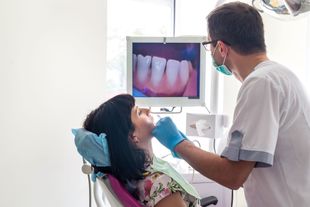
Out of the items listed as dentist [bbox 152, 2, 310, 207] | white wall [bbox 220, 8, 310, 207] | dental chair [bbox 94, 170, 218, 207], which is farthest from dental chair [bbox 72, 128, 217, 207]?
white wall [bbox 220, 8, 310, 207]

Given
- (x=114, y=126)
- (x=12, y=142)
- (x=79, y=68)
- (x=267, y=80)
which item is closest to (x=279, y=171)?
(x=267, y=80)

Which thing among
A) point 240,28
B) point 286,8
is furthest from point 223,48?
point 286,8

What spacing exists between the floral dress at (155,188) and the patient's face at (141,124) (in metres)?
0.14

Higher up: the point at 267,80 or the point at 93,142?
the point at 267,80

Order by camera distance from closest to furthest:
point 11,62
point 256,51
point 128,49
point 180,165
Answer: point 256,51 → point 11,62 → point 128,49 → point 180,165

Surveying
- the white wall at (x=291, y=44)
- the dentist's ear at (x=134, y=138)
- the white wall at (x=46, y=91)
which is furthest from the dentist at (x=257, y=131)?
the white wall at (x=291, y=44)

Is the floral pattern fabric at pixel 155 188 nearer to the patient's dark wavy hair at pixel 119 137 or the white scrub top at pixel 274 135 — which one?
the patient's dark wavy hair at pixel 119 137

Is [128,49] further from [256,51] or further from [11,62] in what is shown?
[256,51]

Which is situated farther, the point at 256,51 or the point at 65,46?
the point at 65,46

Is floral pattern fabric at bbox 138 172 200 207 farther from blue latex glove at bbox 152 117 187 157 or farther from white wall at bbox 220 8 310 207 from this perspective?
white wall at bbox 220 8 310 207

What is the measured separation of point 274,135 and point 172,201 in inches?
17.3

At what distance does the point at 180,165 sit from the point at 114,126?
1190 mm

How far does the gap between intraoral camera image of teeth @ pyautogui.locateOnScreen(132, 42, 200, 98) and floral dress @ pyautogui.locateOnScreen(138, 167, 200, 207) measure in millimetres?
883

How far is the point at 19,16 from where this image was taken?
5.17 feet
